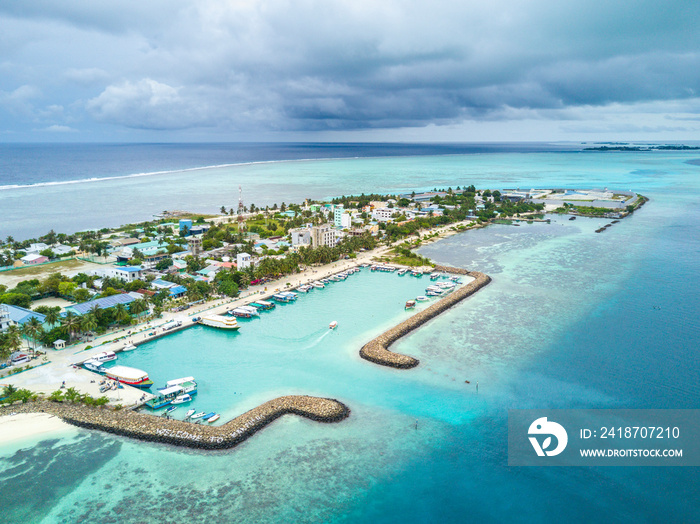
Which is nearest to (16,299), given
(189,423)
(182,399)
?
(182,399)

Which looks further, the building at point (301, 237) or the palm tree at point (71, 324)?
the building at point (301, 237)

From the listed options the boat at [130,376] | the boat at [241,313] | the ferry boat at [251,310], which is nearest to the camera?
the boat at [130,376]

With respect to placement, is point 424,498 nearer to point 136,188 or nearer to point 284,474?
point 284,474

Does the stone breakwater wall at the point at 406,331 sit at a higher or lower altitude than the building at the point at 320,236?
lower

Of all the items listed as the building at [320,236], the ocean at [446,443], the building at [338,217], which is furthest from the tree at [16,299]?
the building at [338,217]

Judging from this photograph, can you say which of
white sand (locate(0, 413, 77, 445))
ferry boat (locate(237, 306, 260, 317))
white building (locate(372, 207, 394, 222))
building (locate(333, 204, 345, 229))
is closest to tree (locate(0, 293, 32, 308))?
ferry boat (locate(237, 306, 260, 317))

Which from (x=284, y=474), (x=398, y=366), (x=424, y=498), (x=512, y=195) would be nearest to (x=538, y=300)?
(x=398, y=366)

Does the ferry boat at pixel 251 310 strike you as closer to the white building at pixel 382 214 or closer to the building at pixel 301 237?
the building at pixel 301 237
